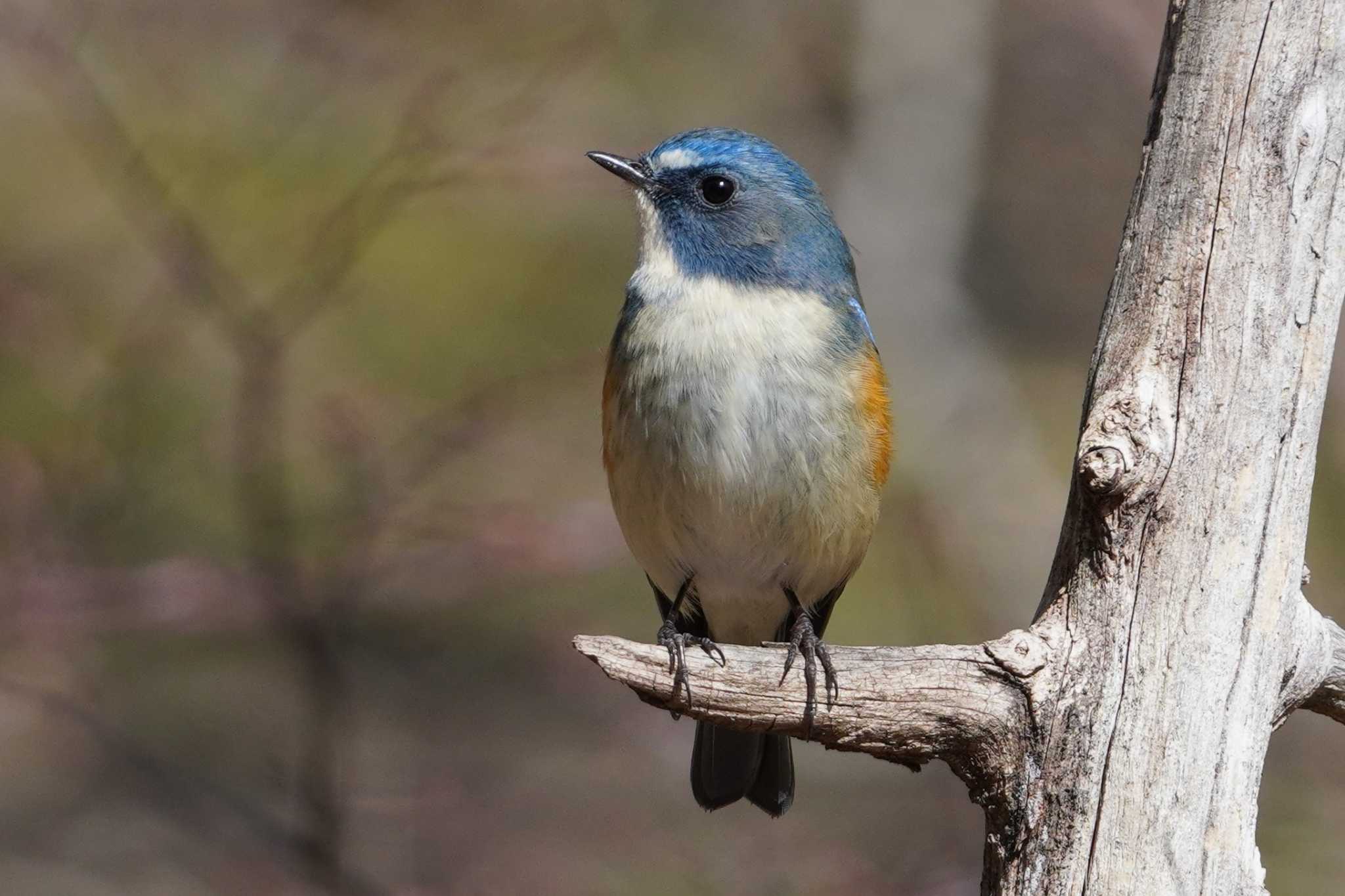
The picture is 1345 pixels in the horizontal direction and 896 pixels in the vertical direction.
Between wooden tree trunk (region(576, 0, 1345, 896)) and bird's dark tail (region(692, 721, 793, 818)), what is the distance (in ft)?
3.77

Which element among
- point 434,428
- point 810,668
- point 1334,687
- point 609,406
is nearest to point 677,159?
point 609,406

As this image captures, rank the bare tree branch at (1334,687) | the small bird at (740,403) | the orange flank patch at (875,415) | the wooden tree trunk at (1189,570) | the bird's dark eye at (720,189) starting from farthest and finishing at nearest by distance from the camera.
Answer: the bird's dark eye at (720,189) < the orange flank patch at (875,415) < the small bird at (740,403) < the bare tree branch at (1334,687) < the wooden tree trunk at (1189,570)

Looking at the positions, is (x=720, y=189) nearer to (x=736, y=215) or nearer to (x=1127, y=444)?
(x=736, y=215)

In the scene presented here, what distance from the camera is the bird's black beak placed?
3.75m

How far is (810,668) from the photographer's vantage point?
2.80 meters

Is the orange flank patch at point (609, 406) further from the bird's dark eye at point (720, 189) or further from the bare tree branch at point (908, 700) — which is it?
the bare tree branch at point (908, 700)

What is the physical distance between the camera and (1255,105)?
267 centimetres

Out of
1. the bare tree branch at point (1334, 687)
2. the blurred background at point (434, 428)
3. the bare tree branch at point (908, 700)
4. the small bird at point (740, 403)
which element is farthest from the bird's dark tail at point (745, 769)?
the blurred background at point (434, 428)

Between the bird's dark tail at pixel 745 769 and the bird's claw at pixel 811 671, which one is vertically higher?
the bird's claw at pixel 811 671


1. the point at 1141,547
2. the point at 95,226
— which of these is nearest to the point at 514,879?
the point at 1141,547

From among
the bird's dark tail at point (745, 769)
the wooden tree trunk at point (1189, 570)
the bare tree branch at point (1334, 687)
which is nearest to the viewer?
the wooden tree trunk at point (1189, 570)

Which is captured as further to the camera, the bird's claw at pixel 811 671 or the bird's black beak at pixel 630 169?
the bird's black beak at pixel 630 169

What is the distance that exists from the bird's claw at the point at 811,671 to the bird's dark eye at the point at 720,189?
1.24 metres

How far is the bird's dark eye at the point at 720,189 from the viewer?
3668 millimetres
